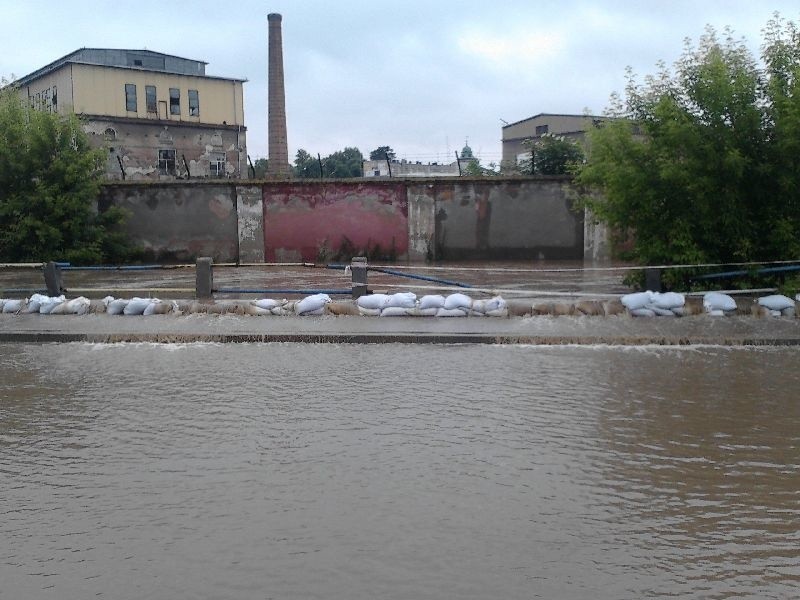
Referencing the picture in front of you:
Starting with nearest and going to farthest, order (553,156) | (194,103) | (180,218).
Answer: (180,218), (553,156), (194,103)

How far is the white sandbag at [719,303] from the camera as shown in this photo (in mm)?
13516

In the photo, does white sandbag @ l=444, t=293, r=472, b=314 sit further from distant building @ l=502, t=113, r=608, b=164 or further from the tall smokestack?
distant building @ l=502, t=113, r=608, b=164

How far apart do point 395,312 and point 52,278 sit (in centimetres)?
671

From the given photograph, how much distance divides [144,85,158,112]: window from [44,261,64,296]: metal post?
140 ft

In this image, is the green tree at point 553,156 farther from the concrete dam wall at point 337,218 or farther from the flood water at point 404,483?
the flood water at point 404,483

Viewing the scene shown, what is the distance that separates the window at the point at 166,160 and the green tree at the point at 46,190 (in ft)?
91.4

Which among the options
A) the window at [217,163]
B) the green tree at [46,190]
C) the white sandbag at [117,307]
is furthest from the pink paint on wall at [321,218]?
the window at [217,163]

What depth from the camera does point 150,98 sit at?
A: 56031mm

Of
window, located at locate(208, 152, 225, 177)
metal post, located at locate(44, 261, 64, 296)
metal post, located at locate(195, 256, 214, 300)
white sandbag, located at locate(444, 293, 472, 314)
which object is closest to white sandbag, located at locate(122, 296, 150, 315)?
metal post, located at locate(195, 256, 214, 300)

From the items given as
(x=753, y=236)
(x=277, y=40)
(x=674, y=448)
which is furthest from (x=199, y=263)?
(x=277, y=40)

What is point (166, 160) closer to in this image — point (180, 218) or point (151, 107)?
point (151, 107)

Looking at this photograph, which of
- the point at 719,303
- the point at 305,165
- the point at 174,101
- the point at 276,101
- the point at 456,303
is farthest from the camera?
the point at 305,165

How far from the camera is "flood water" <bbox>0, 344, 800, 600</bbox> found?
4441 millimetres

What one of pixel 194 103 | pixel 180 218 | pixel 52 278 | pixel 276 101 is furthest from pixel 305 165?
pixel 52 278
